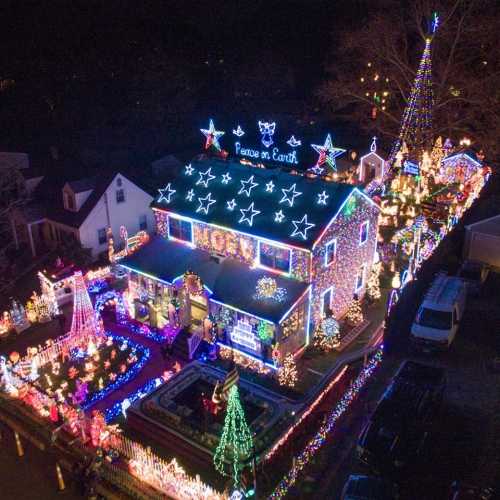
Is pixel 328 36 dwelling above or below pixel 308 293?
above

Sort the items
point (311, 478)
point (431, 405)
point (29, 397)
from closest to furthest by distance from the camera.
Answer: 1. point (311, 478)
2. point (431, 405)
3. point (29, 397)

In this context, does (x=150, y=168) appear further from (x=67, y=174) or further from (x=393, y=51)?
(x=393, y=51)

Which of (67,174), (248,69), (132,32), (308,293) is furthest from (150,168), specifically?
(308,293)

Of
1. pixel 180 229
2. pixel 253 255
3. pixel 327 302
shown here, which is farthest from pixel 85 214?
pixel 327 302

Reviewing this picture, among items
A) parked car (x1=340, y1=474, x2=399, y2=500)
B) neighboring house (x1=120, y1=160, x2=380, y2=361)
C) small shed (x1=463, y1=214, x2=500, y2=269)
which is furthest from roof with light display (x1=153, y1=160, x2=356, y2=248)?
small shed (x1=463, y1=214, x2=500, y2=269)

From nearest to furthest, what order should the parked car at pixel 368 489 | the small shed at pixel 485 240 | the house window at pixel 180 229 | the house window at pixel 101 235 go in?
the parked car at pixel 368 489 < the house window at pixel 180 229 < the small shed at pixel 485 240 < the house window at pixel 101 235

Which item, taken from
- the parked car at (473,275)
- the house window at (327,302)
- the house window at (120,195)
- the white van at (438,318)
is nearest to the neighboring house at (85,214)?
the house window at (120,195)

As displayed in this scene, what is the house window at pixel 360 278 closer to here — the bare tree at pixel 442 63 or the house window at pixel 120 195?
the house window at pixel 120 195
